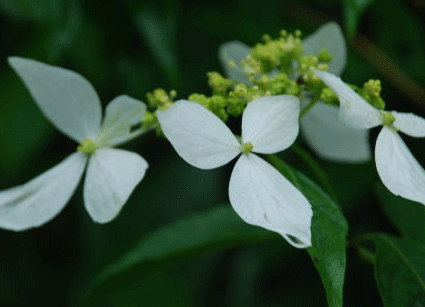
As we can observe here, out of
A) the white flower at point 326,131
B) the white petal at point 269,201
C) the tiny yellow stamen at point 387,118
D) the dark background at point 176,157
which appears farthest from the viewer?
the dark background at point 176,157

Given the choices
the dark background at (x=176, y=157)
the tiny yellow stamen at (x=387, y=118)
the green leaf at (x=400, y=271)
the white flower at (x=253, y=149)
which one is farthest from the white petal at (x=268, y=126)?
the dark background at (x=176, y=157)

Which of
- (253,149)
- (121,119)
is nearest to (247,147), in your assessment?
(253,149)

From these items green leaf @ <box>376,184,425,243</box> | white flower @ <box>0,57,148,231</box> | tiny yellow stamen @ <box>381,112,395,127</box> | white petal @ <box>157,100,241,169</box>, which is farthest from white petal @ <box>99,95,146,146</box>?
green leaf @ <box>376,184,425,243</box>

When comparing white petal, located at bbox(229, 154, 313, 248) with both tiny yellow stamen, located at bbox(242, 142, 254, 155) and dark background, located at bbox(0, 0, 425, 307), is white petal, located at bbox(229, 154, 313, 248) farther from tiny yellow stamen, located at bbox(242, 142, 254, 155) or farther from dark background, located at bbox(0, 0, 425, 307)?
dark background, located at bbox(0, 0, 425, 307)

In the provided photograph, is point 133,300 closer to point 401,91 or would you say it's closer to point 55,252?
point 55,252

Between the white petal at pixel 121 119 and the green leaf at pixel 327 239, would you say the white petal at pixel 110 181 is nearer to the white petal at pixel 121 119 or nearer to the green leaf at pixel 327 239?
the white petal at pixel 121 119

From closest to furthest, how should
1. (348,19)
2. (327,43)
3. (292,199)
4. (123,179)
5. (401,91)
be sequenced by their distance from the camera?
(292,199)
(123,179)
(348,19)
(327,43)
(401,91)

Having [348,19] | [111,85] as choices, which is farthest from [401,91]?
[111,85]
